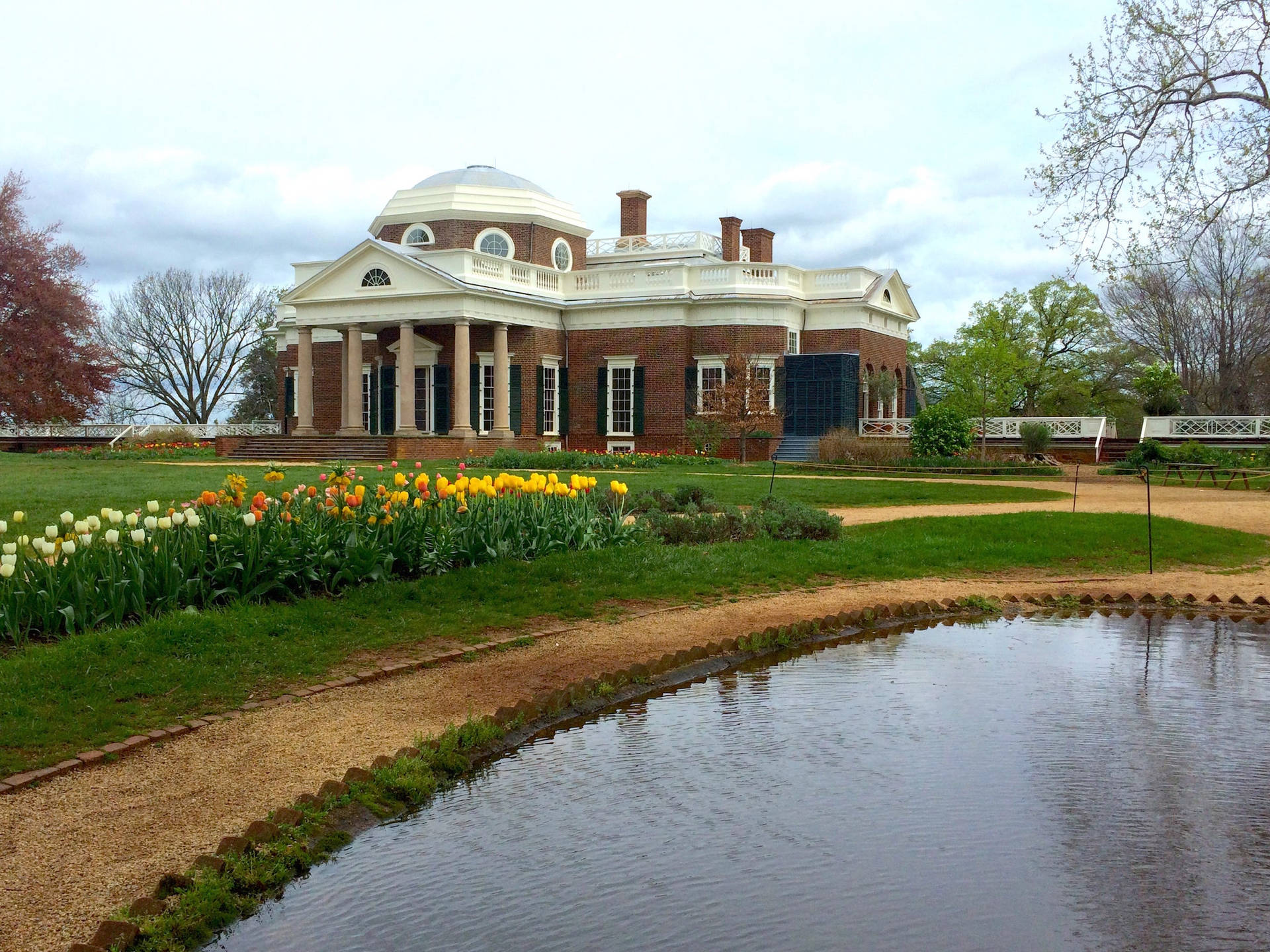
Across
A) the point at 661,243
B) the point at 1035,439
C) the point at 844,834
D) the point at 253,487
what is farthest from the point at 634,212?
the point at 844,834

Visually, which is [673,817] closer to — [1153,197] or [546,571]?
[546,571]

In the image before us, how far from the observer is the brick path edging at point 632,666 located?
4.56 metres

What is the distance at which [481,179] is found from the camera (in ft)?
138

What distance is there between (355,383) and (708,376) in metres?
11.3

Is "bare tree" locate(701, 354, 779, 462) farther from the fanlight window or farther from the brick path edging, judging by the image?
the brick path edging

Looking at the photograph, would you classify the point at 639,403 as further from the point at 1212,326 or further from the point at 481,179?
the point at 1212,326

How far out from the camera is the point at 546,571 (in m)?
11.2

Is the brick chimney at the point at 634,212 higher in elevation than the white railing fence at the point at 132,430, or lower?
higher

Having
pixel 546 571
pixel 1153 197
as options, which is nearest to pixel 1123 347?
pixel 1153 197

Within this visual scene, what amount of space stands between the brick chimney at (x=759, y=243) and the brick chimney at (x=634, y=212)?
15.3 ft

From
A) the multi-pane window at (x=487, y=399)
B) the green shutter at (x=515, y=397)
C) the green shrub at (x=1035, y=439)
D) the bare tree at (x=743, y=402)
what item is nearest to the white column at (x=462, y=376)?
the multi-pane window at (x=487, y=399)

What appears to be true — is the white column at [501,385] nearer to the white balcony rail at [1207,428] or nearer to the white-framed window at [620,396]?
the white-framed window at [620,396]

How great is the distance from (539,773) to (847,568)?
286 inches

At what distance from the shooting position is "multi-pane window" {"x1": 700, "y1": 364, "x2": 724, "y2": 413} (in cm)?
3653
